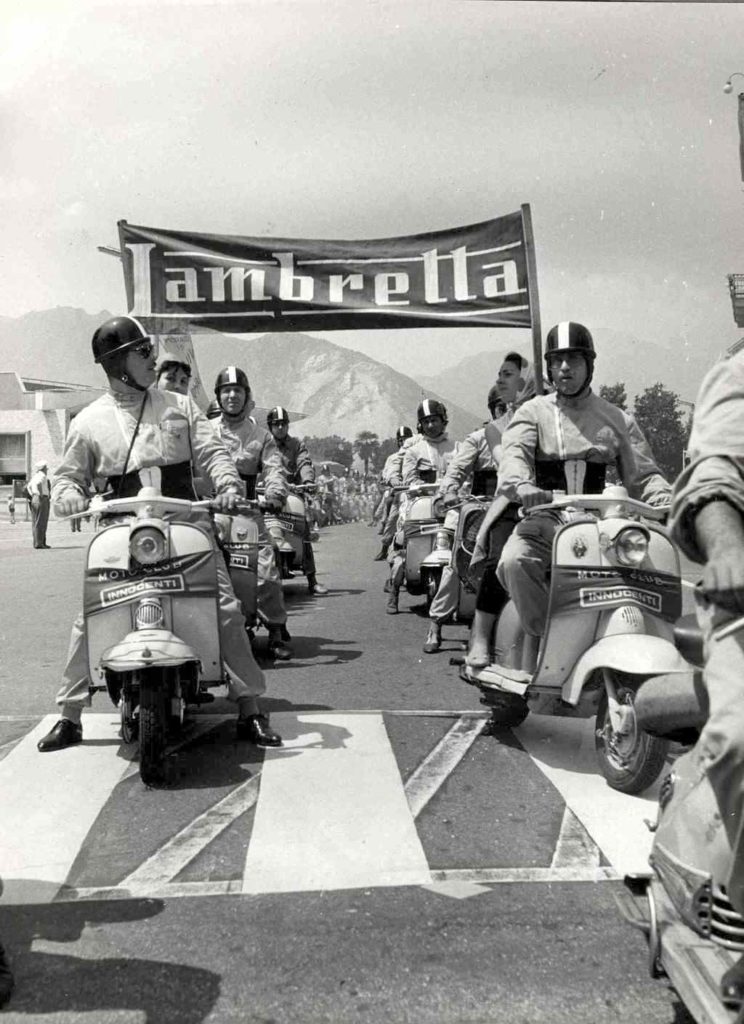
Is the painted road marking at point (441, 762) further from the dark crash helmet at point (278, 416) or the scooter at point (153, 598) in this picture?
the dark crash helmet at point (278, 416)

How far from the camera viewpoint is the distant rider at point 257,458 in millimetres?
8000

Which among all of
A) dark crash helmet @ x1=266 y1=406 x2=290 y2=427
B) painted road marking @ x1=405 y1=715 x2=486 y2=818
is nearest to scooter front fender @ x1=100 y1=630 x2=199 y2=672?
painted road marking @ x1=405 y1=715 x2=486 y2=818

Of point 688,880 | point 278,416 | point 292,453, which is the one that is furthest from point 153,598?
point 292,453

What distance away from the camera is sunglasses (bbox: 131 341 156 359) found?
17.6ft

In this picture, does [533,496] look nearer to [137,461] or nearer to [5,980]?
[137,461]

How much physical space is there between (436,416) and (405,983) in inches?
343

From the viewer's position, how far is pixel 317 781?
462 centimetres

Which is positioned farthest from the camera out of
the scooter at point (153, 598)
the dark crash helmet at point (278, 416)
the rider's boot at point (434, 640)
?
the dark crash helmet at point (278, 416)

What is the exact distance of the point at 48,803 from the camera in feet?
14.5

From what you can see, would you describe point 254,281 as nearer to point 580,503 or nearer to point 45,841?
Answer: point 580,503

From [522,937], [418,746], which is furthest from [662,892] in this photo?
[418,746]

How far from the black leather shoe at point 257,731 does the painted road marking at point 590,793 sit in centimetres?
122

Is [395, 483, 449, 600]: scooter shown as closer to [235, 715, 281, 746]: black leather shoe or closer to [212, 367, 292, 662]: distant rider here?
[212, 367, 292, 662]: distant rider

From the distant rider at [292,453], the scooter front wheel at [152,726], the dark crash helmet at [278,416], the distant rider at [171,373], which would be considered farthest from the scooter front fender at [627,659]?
the dark crash helmet at [278,416]
